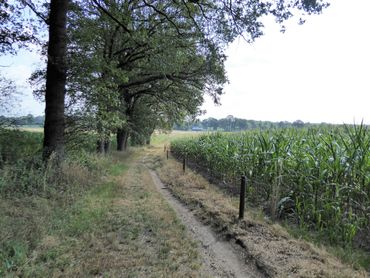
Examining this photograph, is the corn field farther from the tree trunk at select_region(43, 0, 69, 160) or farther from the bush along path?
the tree trunk at select_region(43, 0, 69, 160)

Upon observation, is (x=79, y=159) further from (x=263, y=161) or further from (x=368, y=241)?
(x=368, y=241)

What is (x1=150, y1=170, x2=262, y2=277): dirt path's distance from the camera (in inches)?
155

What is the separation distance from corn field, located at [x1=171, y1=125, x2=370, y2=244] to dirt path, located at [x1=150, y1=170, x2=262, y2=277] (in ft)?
5.54

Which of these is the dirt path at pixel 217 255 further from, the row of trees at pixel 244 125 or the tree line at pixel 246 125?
the row of trees at pixel 244 125

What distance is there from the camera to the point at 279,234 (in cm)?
508

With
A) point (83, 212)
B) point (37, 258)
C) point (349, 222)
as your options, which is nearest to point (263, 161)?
point (349, 222)

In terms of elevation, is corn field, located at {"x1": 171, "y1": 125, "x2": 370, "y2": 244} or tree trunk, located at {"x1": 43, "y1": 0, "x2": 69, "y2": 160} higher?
tree trunk, located at {"x1": 43, "y1": 0, "x2": 69, "y2": 160}

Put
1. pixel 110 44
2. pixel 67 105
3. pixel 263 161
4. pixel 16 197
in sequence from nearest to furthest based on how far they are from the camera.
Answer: pixel 16 197 → pixel 263 161 → pixel 67 105 → pixel 110 44

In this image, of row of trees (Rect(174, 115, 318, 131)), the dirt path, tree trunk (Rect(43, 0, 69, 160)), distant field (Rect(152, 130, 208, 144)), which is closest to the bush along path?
the dirt path

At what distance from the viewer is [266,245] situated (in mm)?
4656

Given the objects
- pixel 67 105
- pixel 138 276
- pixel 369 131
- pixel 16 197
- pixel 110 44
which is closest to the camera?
pixel 138 276

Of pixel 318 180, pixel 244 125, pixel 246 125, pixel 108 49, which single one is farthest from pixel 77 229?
pixel 244 125

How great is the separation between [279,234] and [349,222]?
1.20 metres

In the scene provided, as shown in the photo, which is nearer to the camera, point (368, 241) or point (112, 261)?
point (112, 261)
